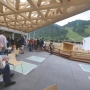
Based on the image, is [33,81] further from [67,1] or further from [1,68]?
[67,1]

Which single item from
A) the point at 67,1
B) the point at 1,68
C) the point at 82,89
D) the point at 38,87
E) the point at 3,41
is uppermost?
the point at 67,1

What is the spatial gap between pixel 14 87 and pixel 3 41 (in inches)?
103

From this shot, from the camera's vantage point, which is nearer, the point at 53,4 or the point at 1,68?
the point at 1,68

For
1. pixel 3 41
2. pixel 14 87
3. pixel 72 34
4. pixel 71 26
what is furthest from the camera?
pixel 71 26

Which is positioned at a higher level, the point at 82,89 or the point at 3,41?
the point at 3,41

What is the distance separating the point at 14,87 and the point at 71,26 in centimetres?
7248

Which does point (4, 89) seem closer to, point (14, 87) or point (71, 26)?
point (14, 87)

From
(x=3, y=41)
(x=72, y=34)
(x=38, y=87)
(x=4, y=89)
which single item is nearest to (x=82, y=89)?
(x=38, y=87)

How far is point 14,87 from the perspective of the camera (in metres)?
2.60

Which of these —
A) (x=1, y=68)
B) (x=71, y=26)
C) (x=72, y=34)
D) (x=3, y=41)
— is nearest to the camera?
(x=1, y=68)

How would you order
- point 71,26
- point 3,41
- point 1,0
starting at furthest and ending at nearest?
point 71,26, point 3,41, point 1,0

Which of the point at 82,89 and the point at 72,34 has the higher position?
the point at 72,34

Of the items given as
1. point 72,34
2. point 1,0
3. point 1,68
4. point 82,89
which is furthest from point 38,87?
point 72,34

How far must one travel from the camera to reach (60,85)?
3031 mm
